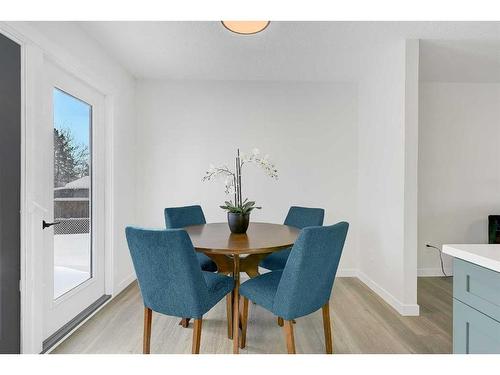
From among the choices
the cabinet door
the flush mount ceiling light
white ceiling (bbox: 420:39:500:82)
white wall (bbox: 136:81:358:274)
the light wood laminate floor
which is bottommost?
the light wood laminate floor

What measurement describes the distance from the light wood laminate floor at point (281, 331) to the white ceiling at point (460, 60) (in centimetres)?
242

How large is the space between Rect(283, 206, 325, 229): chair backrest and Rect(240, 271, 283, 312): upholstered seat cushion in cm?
80

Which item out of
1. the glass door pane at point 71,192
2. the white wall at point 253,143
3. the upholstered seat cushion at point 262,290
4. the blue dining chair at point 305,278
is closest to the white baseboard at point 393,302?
the white wall at point 253,143

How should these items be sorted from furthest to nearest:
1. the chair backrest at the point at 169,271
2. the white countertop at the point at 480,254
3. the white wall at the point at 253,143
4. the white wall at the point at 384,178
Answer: the white wall at the point at 253,143, the white wall at the point at 384,178, the chair backrest at the point at 169,271, the white countertop at the point at 480,254

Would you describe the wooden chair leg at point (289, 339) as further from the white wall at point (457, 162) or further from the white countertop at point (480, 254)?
the white wall at point (457, 162)

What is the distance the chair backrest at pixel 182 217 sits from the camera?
2.49 m

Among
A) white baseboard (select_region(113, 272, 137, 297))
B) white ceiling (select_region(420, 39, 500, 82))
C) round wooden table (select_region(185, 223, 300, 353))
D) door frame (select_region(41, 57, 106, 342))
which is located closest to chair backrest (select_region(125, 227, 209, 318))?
round wooden table (select_region(185, 223, 300, 353))

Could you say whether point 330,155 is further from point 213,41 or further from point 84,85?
point 84,85

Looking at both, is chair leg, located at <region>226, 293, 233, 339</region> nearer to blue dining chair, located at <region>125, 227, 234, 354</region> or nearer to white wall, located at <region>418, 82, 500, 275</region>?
blue dining chair, located at <region>125, 227, 234, 354</region>

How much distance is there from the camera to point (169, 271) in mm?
1479

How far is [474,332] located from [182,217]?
2.18m

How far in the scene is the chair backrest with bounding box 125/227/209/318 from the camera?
1433 millimetres

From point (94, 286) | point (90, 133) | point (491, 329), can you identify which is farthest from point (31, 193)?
point (491, 329)

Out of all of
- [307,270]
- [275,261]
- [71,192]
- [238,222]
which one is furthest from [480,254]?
[71,192]
